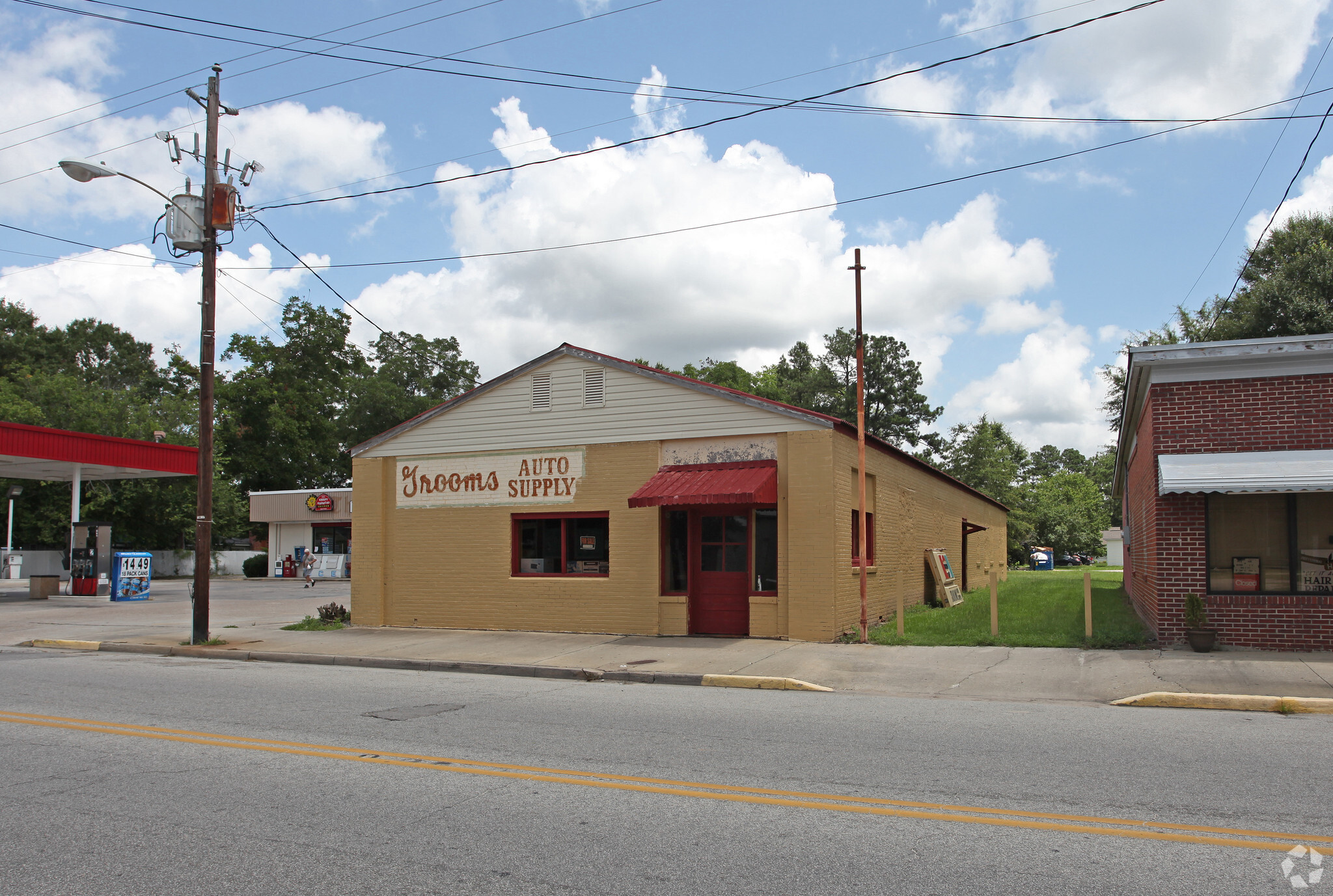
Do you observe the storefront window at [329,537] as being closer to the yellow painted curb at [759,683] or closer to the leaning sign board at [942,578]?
the leaning sign board at [942,578]

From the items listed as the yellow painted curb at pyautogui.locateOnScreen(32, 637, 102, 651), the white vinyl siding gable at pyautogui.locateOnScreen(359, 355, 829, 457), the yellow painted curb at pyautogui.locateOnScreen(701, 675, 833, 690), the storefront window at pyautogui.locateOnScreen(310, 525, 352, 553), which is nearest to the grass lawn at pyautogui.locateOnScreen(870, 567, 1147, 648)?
the yellow painted curb at pyautogui.locateOnScreen(701, 675, 833, 690)

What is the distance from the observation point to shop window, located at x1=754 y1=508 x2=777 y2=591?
51.6 feet

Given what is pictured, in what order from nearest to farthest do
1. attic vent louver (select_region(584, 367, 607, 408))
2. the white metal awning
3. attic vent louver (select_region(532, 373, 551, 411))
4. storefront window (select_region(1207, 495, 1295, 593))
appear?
the white metal awning
storefront window (select_region(1207, 495, 1295, 593))
attic vent louver (select_region(584, 367, 607, 408))
attic vent louver (select_region(532, 373, 551, 411))

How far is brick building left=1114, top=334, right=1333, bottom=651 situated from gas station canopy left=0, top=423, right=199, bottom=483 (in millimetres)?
26931

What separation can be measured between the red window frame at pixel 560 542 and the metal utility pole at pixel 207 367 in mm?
5262

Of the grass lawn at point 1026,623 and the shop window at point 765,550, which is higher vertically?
the shop window at point 765,550

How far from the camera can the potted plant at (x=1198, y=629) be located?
12.3 meters

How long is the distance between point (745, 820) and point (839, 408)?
5978 centimetres

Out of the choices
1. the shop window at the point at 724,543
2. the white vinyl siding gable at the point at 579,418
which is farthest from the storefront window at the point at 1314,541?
the shop window at the point at 724,543

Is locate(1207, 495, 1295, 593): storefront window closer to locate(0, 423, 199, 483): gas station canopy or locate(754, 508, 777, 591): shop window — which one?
locate(754, 508, 777, 591): shop window

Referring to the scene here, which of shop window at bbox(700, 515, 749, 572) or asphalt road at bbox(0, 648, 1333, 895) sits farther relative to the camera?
shop window at bbox(700, 515, 749, 572)

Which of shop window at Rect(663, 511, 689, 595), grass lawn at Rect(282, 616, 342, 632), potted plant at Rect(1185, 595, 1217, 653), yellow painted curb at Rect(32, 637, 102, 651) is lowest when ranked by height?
yellow painted curb at Rect(32, 637, 102, 651)

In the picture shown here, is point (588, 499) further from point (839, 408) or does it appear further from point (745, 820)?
point (839, 408)

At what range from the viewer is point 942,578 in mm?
22906
